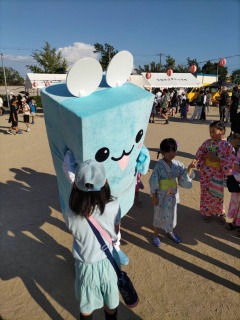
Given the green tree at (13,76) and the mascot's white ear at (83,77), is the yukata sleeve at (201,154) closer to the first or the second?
the mascot's white ear at (83,77)

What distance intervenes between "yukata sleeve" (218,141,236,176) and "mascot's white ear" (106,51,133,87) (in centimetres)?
155

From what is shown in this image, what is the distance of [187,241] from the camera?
332cm

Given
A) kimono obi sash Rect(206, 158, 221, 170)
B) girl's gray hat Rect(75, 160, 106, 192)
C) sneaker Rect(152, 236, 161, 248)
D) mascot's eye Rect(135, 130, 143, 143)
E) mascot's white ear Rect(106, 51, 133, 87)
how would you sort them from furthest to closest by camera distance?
kimono obi sash Rect(206, 158, 221, 170)
sneaker Rect(152, 236, 161, 248)
mascot's eye Rect(135, 130, 143, 143)
mascot's white ear Rect(106, 51, 133, 87)
girl's gray hat Rect(75, 160, 106, 192)

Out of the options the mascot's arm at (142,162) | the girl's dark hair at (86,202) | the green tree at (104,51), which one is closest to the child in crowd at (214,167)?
→ the mascot's arm at (142,162)

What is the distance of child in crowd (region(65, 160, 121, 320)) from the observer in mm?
1610

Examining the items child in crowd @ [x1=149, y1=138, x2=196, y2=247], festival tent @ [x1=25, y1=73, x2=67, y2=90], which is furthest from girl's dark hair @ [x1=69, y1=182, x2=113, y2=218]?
festival tent @ [x1=25, y1=73, x2=67, y2=90]

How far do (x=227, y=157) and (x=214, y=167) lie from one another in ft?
0.77

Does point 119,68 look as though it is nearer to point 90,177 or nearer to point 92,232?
point 90,177

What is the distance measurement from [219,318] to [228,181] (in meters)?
1.58

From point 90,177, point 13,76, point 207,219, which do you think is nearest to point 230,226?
point 207,219

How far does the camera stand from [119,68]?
267 centimetres

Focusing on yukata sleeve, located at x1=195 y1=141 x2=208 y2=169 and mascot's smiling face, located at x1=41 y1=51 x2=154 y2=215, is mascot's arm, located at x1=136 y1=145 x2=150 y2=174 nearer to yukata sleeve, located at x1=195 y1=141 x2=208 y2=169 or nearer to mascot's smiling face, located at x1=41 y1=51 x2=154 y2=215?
mascot's smiling face, located at x1=41 y1=51 x2=154 y2=215

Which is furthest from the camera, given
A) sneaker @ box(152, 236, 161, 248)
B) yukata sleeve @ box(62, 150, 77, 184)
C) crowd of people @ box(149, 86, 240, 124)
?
crowd of people @ box(149, 86, 240, 124)

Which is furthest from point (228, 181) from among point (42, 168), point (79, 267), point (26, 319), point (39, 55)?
point (39, 55)
